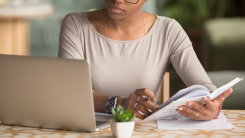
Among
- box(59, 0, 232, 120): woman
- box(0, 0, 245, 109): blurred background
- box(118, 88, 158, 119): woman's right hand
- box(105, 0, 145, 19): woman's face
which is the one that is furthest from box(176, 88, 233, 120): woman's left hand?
box(0, 0, 245, 109): blurred background

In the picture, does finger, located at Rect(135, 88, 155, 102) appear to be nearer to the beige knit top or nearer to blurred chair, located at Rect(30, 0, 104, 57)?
the beige knit top

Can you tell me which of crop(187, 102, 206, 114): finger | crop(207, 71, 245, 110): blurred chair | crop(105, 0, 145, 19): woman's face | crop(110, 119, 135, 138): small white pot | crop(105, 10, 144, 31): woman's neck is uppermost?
crop(105, 0, 145, 19): woman's face

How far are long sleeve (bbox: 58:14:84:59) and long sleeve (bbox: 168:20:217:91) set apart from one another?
44cm

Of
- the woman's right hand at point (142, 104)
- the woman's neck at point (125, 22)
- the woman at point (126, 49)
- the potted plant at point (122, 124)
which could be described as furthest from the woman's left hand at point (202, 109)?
the woman's neck at point (125, 22)

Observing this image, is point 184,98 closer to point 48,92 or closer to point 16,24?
point 48,92

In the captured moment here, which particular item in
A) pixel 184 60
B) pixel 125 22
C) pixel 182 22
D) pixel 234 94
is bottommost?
pixel 234 94

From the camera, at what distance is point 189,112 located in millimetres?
1149

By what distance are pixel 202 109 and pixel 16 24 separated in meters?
3.37

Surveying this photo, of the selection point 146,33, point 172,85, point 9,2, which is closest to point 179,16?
point 172,85

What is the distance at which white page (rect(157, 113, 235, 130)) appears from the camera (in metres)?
1.13

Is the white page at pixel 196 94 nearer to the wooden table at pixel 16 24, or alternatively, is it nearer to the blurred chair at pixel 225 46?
the blurred chair at pixel 225 46

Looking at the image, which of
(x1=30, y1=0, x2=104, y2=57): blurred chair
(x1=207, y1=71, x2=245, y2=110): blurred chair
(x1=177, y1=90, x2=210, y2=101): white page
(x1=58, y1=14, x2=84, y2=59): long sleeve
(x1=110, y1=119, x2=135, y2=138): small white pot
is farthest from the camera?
(x1=30, y1=0, x2=104, y2=57): blurred chair

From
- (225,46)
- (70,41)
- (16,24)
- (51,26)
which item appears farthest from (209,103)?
(51,26)

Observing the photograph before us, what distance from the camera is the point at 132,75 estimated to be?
1.66m
